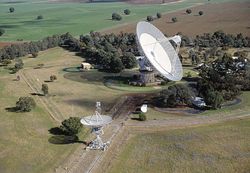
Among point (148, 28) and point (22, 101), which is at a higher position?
point (148, 28)

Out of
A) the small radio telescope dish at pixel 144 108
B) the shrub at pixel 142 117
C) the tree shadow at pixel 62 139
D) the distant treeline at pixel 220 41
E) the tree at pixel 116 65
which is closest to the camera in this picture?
the tree shadow at pixel 62 139

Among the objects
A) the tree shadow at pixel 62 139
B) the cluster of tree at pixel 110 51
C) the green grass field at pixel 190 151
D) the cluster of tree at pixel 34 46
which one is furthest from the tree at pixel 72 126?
the cluster of tree at pixel 34 46

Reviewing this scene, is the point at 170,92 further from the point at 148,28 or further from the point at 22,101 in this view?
the point at 22,101

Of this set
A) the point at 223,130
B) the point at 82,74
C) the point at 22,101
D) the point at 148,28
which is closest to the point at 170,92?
the point at 223,130

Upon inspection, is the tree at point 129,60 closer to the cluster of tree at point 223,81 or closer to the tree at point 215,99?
the cluster of tree at point 223,81

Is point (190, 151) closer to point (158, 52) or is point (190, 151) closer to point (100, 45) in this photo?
point (158, 52)

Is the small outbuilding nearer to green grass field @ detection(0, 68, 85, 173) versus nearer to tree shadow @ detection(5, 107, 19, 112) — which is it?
green grass field @ detection(0, 68, 85, 173)
